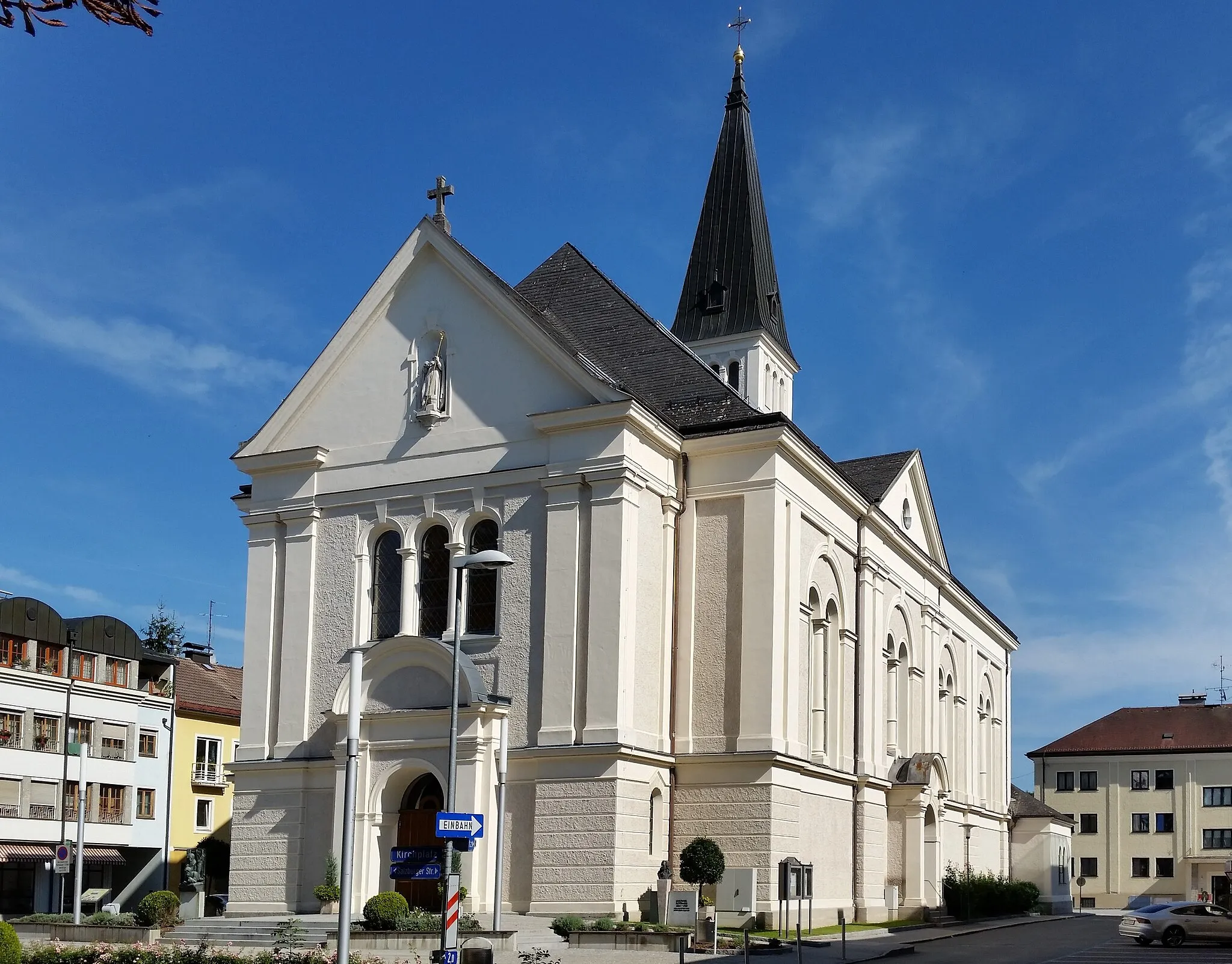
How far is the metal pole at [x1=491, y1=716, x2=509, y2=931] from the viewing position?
91.7 feet

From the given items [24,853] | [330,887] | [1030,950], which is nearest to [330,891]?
[330,887]

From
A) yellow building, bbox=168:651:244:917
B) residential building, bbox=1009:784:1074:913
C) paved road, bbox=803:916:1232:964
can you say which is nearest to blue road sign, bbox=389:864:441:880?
paved road, bbox=803:916:1232:964

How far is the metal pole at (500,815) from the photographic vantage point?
27.9m

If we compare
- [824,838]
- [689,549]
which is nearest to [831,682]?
[824,838]

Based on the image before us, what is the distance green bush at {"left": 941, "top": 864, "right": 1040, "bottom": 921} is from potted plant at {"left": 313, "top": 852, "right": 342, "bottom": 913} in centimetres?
1946

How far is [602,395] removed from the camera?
3216 centimetres

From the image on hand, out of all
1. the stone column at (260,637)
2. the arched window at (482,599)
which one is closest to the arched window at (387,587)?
the arched window at (482,599)

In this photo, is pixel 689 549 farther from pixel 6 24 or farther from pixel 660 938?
pixel 6 24

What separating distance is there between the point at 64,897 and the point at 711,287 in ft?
109

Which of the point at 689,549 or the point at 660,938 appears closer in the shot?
the point at 660,938

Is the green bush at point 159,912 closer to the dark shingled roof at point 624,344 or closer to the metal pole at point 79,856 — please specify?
the metal pole at point 79,856

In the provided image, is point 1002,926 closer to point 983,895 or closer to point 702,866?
point 983,895

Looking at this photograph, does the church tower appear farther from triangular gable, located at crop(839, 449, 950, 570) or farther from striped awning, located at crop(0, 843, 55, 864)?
striped awning, located at crop(0, 843, 55, 864)

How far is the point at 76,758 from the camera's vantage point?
5222cm
